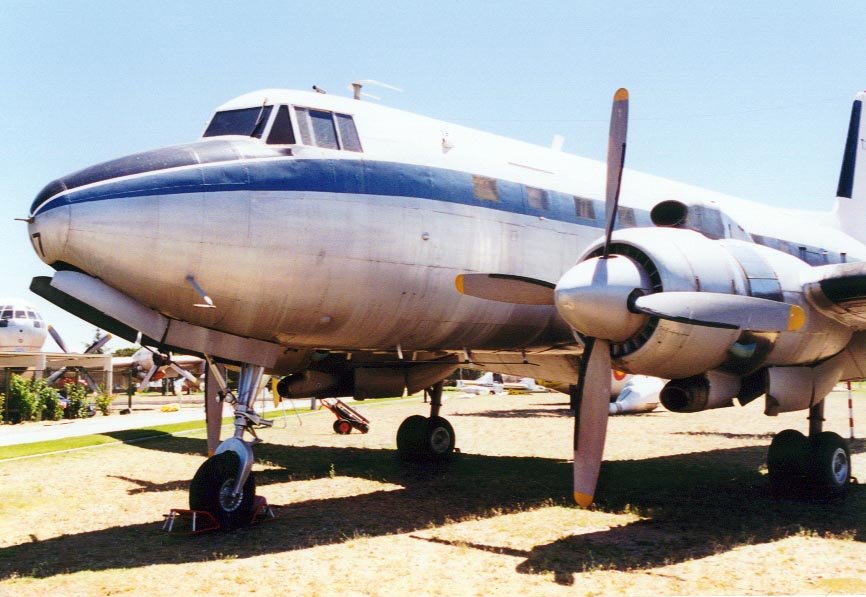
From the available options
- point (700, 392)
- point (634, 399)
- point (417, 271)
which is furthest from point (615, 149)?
point (634, 399)

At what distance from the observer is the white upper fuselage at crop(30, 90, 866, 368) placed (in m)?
8.10

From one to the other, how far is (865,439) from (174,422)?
22424 mm

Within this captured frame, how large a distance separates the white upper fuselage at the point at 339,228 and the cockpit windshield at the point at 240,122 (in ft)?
0.25

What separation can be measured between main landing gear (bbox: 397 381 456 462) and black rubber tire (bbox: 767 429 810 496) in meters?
6.35

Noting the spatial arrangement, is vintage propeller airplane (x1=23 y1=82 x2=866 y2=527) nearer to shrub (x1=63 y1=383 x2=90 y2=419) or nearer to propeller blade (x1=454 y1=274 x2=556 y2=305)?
propeller blade (x1=454 y1=274 x2=556 y2=305)

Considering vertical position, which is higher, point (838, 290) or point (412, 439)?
point (838, 290)

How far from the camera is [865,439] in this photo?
64.4 feet

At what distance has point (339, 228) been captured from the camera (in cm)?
915

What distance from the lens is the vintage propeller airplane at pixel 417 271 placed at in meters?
8.21

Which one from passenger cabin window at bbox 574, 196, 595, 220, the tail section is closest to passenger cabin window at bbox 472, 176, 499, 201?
passenger cabin window at bbox 574, 196, 595, 220

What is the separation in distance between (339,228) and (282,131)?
149cm

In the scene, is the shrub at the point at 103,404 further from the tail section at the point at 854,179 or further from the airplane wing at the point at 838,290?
the airplane wing at the point at 838,290

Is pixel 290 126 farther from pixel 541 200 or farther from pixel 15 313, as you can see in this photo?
pixel 15 313

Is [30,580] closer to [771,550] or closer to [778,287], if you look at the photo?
[771,550]
